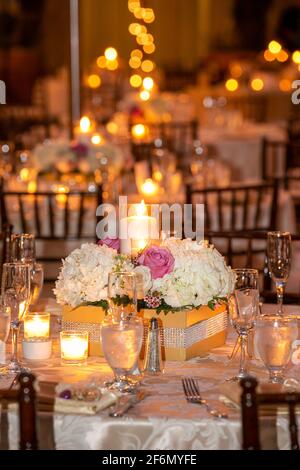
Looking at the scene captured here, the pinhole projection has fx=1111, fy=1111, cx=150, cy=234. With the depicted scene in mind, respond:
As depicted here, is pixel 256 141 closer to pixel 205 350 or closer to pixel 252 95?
pixel 252 95

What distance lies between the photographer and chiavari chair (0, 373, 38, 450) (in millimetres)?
1883

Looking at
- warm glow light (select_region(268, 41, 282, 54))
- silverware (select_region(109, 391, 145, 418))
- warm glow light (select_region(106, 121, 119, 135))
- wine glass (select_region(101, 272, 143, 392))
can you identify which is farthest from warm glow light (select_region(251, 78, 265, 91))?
silverware (select_region(109, 391, 145, 418))

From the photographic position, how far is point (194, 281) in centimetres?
265

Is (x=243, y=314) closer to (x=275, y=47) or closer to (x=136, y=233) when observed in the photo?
(x=136, y=233)

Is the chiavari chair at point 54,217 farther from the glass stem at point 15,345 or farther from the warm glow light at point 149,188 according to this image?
the glass stem at point 15,345

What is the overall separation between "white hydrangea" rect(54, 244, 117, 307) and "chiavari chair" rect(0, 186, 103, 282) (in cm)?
193

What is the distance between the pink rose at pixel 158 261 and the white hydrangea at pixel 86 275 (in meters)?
0.08

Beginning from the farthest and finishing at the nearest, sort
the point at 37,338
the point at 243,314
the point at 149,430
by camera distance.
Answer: the point at 37,338 < the point at 243,314 < the point at 149,430

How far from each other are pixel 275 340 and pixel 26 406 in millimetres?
674

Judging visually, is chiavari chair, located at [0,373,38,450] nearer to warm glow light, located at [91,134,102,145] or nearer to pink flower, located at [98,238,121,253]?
pink flower, located at [98,238,121,253]

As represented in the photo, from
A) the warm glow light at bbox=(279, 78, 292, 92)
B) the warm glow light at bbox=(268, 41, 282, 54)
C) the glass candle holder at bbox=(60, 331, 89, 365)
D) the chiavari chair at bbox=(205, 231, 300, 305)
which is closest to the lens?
the glass candle holder at bbox=(60, 331, 89, 365)

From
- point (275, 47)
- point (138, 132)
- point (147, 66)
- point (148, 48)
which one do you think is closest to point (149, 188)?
point (138, 132)

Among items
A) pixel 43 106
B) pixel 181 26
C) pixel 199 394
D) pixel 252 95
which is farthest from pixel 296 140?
pixel 181 26

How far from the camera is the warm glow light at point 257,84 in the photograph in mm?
12500
